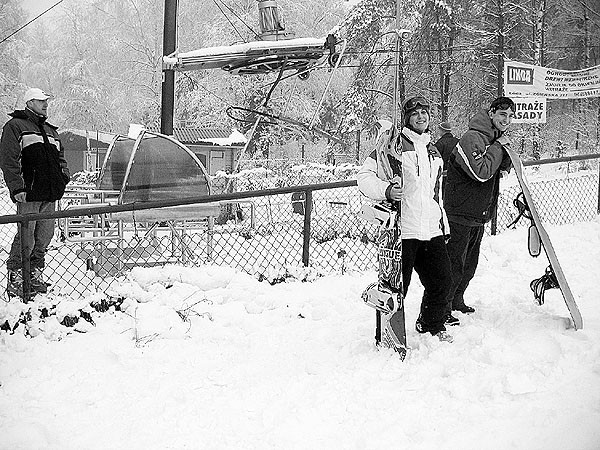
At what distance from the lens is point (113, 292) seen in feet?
15.8

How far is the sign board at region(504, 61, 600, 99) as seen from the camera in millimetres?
11156

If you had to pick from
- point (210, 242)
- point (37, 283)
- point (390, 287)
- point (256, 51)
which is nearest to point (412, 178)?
point (390, 287)

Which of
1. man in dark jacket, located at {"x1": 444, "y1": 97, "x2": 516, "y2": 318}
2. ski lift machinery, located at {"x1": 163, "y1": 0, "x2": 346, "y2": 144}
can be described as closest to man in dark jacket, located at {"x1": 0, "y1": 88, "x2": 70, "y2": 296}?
ski lift machinery, located at {"x1": 163, "y1": 0, "x2": 346, "y2": 144}

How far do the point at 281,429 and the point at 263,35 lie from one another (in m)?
6.58

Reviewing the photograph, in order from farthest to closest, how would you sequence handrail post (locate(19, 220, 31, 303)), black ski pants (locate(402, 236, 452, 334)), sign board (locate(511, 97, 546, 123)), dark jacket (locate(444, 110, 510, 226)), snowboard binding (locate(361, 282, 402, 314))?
sign board (locate(511, 97, 546, 123))
handrail post (locate(19, 220, 31, 303))
dark jacket (locate(444, 110, 510, 226))
black ski pants (locate(402, 236, 452, 334))
snowboard binding (locate(361, 282, 402, 314))

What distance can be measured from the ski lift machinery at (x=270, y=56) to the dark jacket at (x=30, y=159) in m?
2.93

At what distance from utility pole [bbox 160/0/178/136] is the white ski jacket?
674 centimetres

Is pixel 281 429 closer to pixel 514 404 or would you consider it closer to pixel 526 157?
pixel 514 404

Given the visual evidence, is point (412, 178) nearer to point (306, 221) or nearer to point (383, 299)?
point (383, 299)

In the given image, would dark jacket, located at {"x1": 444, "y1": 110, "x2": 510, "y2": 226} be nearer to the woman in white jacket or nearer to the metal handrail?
the woman in white jacket

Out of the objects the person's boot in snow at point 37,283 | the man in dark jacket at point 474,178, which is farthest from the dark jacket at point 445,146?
the person's boot in snow at point 37,283

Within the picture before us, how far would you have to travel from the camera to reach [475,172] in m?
4.30

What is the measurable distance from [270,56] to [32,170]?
375cm

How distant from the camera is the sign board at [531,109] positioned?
10.9 meters
